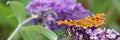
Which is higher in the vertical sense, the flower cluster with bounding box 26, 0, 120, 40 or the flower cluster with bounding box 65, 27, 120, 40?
the flower cluster with bounding box 26, 0, 120, 40

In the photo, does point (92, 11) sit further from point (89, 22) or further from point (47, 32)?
point (89, 22)

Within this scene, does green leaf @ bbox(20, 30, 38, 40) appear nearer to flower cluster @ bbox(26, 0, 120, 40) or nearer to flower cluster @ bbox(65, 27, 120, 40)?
flower cluster @ bbox(26, 0, 120, 40)

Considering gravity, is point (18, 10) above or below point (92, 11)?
below

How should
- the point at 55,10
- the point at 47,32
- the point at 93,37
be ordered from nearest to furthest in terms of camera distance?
the point at 93,37, the point at 47,32, the point at 55,10

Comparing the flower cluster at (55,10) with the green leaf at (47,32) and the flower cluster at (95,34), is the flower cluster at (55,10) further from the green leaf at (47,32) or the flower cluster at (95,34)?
the flower cluster at (95,34)

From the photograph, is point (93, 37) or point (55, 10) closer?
point (93, 37)

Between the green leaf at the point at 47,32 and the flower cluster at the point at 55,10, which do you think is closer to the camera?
the green leaf at the point at 47,32

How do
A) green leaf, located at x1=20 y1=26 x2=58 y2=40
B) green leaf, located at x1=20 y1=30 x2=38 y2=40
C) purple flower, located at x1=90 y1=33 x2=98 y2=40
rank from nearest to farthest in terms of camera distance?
1. purple flower, located at x1=90 y1=33 x2=98 y2=40
2. green leaf, located at x1=20 y1=26 x2=58 y2=40
3. green leaf, located at x1=20 y1=30 x2=38 y2=40

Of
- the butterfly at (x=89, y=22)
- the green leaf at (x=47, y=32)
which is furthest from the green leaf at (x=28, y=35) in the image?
the butterfly at (x=89, y=22)

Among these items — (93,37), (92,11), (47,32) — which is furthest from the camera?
(92,11)

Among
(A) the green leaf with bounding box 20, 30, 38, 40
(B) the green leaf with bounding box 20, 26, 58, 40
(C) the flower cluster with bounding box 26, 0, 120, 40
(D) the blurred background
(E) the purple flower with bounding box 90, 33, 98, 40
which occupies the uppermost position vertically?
(D) the blurred background

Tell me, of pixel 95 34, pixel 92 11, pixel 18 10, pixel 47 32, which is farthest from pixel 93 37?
pixel 92 11

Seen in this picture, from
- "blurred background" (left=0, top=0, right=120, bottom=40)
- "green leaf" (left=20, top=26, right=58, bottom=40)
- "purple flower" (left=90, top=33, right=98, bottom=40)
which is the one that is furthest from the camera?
"blurred background" (left=0, top=0, right=120, bottom=40)

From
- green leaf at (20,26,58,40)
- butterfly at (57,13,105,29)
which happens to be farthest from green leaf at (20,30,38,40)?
butterfly at (57,13,105,29)
